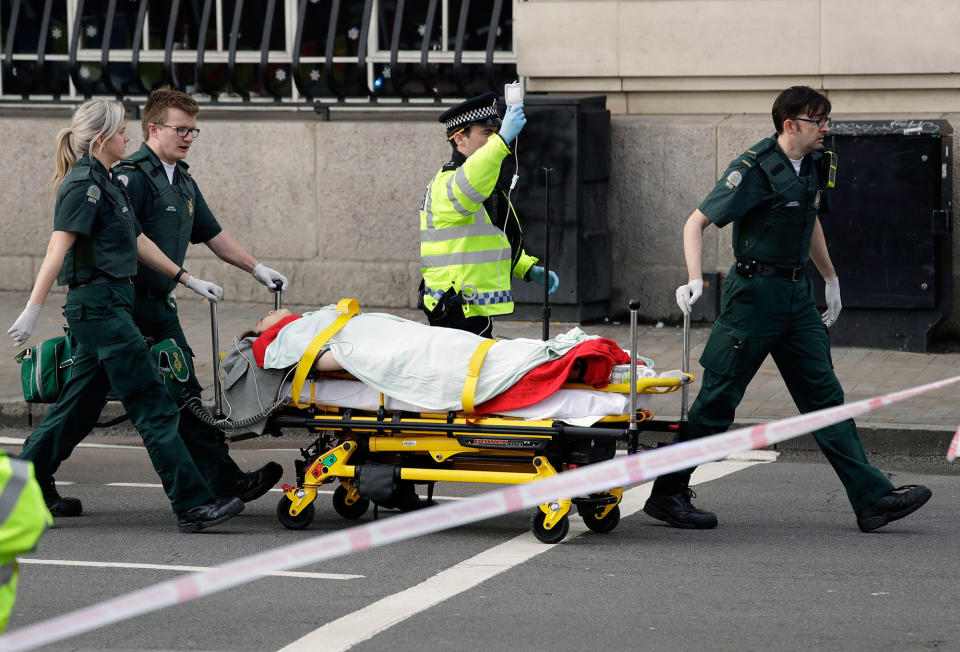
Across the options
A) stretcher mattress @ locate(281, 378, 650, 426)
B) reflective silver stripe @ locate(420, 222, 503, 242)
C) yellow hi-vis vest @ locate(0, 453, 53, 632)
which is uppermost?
reflective silver stripe @ locate(420, 222, 503, 242)

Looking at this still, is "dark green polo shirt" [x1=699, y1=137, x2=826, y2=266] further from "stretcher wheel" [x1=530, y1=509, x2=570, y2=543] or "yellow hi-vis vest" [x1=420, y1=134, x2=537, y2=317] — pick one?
"stretcher wheel" [x1=530, y1=509, x2=570, y2=543]

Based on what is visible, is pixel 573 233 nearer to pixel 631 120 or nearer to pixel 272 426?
pixel 631 120

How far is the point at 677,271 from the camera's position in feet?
43.4

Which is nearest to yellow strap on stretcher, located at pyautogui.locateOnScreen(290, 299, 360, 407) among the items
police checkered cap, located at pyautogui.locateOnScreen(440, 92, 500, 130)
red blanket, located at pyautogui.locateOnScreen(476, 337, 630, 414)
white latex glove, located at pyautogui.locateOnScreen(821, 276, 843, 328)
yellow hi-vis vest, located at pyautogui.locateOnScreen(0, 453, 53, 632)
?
red blanket, located at pyautogui.locateOnScreen(476, 337, 630, 414)

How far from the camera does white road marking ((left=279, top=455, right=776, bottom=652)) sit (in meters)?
5.56

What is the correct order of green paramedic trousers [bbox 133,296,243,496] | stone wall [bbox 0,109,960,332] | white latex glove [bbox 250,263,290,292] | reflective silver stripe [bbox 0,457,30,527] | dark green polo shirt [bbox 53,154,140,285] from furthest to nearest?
stone wall [bbox 0,109,960,332] < white latex glove [bbox 250,263,290,292] < green paramedic trousers [bbox 133,296,243,496] < dark green polo shirt [bbox 53,154,140,285] < reflective silver stripe [bbox 0,457,30,527]

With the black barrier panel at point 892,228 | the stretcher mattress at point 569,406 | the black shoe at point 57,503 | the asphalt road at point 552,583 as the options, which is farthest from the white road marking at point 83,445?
the black barrier panel at point 892,228

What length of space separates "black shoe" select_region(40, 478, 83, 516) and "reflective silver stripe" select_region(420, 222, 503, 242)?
7.08 feet

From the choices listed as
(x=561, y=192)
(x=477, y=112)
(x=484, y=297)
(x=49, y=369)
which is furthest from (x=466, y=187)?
(x=561, y=192)

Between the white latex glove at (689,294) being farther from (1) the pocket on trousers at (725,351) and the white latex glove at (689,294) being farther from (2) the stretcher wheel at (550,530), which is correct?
(2) the stretcher wheel at (550,530)

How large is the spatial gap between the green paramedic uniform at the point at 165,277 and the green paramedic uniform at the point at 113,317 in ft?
0.88

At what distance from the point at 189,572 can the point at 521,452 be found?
1.52 m

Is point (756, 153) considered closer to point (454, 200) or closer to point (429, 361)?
point (454, 200)

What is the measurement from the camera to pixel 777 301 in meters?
7.20
